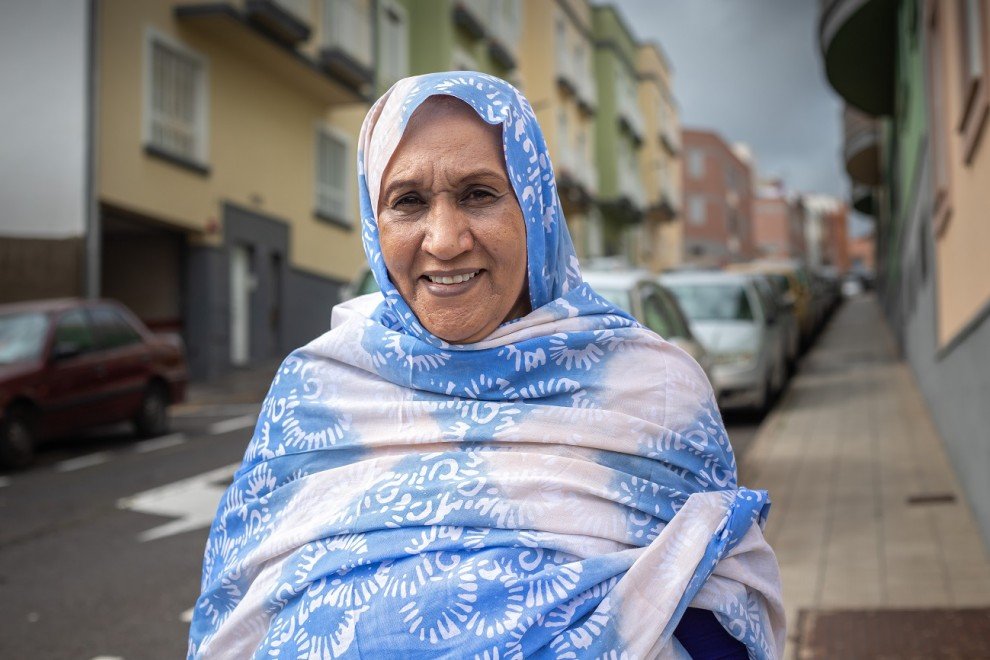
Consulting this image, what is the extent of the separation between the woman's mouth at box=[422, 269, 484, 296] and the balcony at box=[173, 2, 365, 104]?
1717cm

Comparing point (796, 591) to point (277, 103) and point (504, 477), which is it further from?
point (277, 103)

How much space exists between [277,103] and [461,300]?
20.1m

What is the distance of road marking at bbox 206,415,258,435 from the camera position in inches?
491

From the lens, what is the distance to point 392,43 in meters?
25.7

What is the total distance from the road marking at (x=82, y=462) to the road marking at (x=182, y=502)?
4.84 ft

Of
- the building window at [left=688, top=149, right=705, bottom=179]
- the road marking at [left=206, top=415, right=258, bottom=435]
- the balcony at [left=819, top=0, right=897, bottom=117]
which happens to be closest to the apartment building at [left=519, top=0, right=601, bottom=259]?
the balcony at [left=819, top=0, right=897, bottom=117]

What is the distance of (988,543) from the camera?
20.3 ft

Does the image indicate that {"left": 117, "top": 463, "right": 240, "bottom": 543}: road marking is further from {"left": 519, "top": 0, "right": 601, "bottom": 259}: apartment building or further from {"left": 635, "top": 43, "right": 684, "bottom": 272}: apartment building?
{"left": 635, "top": 43, "right": 684, "bottom": 272}: apartment building

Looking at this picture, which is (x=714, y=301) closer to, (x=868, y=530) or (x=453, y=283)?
(x=868, y=530)

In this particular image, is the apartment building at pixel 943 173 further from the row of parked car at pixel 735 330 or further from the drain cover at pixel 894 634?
the row of parked car at pixel 735 330

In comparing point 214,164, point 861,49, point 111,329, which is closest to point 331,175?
point 214,164

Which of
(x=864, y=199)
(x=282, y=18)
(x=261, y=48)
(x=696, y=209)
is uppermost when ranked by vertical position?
(x=696, y=209)

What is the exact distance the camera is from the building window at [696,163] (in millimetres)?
71938

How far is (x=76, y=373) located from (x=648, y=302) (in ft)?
19.7
